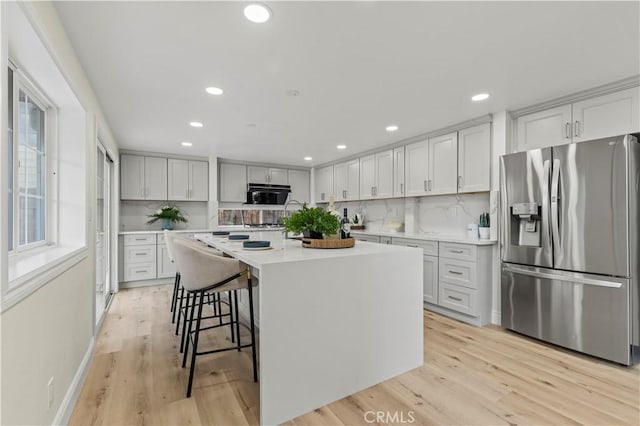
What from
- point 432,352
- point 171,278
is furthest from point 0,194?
point 171,278

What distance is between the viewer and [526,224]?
289cm

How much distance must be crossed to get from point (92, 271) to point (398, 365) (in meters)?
2.51

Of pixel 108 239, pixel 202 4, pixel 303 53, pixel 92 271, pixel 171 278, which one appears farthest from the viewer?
pixel 171 278

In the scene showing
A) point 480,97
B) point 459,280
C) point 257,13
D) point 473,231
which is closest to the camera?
point 257,13

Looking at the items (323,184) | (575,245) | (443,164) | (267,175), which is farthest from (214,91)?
(323,184)

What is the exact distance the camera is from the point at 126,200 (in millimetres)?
5305

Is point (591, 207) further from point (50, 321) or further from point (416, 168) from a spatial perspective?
point (50, 321)

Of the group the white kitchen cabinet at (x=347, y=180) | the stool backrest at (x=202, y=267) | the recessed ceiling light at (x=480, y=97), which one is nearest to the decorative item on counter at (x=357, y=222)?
the white kitchen cabinet at (x=347, y=180)

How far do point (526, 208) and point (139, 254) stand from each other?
5257mm

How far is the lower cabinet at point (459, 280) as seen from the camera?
3232mm

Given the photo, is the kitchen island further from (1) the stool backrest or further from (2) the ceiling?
(2) the ceiling

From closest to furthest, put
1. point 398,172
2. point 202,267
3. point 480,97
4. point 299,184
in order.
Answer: point 202,267 < point 480,97 < point 398,172 < point 299,184

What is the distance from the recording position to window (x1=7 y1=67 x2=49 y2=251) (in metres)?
1.52

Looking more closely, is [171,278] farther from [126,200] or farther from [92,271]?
[92,271]
